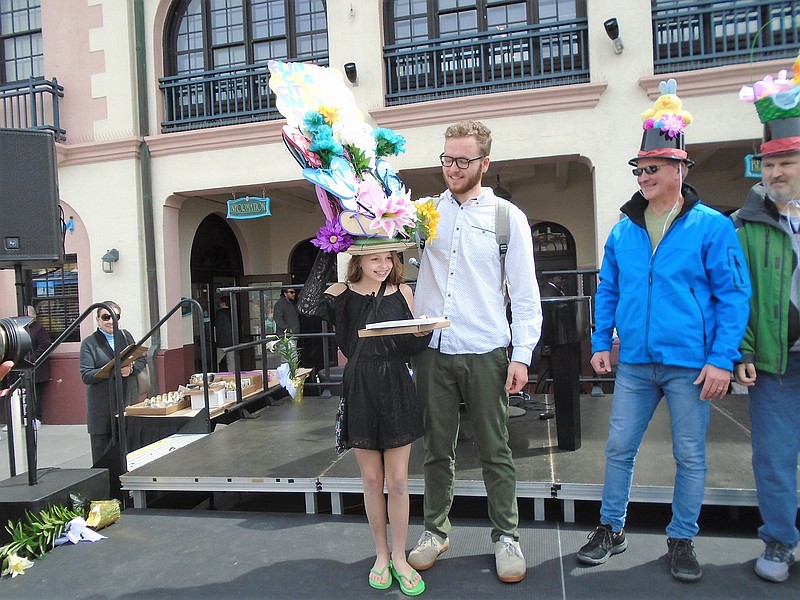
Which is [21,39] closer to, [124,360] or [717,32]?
[124,360]

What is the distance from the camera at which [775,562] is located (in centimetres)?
235

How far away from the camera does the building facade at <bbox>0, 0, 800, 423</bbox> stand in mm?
6441

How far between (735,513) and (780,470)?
898mm

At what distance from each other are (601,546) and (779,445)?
2.75ft

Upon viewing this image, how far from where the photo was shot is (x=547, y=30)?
23.3 feet

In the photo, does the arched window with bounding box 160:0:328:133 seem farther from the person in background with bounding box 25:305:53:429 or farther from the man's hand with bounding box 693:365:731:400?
the man's hand with bounding box 693:365:731:400

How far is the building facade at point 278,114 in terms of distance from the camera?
6.44m

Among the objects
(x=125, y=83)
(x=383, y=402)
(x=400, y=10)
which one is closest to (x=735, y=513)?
(x=383, y=402)

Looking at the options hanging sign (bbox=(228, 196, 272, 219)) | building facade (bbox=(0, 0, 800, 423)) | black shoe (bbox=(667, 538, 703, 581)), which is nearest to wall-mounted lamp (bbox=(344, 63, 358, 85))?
building facade (bbox=(0, 0, 800, 423))

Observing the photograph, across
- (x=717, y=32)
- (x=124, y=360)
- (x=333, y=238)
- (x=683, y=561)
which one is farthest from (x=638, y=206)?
(x=717, y=32)

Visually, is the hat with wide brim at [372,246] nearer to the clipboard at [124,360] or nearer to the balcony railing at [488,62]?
the clipboard at [124,360]

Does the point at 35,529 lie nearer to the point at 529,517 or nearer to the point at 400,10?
the point at 529,517

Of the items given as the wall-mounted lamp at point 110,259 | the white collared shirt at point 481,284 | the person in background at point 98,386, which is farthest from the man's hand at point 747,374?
the wall-mounted lamp at point 110,259

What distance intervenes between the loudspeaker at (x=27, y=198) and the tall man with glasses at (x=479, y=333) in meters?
3.14
